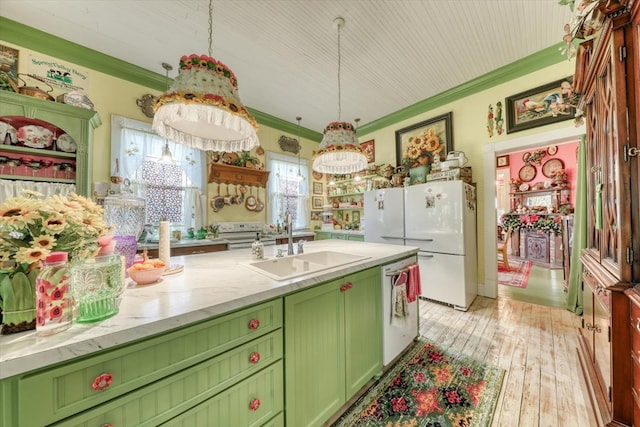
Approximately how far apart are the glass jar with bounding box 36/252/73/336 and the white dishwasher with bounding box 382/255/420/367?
161 cm

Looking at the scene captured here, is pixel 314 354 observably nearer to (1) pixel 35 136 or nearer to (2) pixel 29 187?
(2) pixel 29 187

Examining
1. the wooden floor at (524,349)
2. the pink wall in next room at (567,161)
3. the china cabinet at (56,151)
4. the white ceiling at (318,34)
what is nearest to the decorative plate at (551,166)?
the pink wall in next room at (567,161)

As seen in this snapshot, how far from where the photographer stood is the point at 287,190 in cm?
477

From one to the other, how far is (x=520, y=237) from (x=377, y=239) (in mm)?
5029

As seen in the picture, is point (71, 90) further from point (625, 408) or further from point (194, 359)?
point (625, 408)

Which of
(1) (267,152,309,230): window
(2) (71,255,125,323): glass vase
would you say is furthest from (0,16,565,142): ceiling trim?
(2) (71,255,125,323): glass vase

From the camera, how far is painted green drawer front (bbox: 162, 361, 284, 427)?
84 centimetres

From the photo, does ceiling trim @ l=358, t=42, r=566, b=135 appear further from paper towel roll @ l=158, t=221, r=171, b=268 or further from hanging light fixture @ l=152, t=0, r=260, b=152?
paper towel roll @ l=158, t=221, r=171, b=268

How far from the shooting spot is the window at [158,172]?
9.55 feet

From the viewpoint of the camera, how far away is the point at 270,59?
2723 mm

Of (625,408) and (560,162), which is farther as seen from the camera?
(560,162)

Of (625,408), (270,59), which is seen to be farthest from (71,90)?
(625,408)

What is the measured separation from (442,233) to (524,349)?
1.34 metres

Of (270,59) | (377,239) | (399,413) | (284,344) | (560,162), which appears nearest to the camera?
(284,344)
